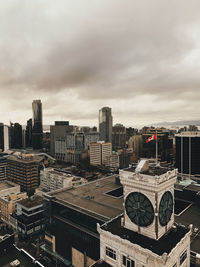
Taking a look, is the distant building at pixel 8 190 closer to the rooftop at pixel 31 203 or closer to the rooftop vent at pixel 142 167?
the rooftop at pixel 31 203

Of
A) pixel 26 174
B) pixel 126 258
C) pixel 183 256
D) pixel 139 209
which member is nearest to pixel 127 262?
pixel 126 258

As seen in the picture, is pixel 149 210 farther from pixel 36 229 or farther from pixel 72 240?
pixel 36 229

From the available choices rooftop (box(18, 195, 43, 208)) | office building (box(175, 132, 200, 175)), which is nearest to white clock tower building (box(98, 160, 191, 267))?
rooftop (box(18, 195, 43, 208))

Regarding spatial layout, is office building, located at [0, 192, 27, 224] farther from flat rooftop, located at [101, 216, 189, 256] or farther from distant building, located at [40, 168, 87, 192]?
flat rooftop, located at [101, 216, 189, 256]

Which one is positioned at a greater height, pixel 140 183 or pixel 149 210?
pixel 140 183

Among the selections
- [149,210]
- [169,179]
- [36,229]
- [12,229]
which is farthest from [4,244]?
[12,229]

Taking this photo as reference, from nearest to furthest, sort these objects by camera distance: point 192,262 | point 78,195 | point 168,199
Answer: point 168,199
point 192,262
point 78,195
